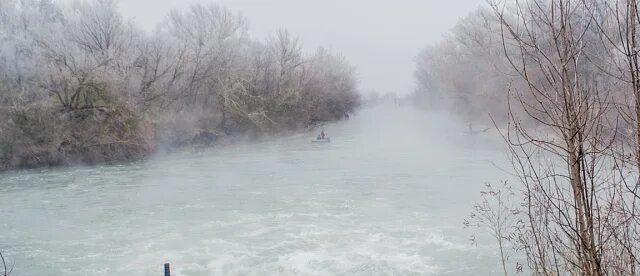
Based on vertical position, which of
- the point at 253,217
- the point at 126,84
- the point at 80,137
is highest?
the point at 126,84

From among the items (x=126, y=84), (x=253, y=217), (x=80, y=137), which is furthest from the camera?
(x=126, y=84)

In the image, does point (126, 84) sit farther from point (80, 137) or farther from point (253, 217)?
point (253, 217)

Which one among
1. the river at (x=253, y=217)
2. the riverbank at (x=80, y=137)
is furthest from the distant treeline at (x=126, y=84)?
the river at (x=253, y=217)

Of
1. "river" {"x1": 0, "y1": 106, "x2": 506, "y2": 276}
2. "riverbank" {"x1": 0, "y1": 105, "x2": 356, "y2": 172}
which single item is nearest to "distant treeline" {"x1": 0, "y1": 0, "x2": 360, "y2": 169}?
"riverbank" {"x1": 0, "y1": 105, "x2": 356, "y2": 172}

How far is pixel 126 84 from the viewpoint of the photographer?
3203cm

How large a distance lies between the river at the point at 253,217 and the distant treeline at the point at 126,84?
2.85 metres

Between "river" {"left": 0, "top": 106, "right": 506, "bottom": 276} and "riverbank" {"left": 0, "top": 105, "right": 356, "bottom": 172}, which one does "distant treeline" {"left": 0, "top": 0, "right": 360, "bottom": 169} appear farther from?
"river" {"left": 0, "top": 106, "right": 506, "bottom": 276}

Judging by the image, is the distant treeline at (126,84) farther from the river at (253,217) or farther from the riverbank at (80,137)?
the river at (253,217)

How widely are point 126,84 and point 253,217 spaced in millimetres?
20582

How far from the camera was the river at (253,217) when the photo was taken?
440 inches

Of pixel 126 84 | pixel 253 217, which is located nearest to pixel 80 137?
pixel 126 84

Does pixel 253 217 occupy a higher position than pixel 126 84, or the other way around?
pixel 126 84

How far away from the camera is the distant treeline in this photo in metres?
27.5

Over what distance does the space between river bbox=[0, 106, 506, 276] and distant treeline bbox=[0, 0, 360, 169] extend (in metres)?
2.85
